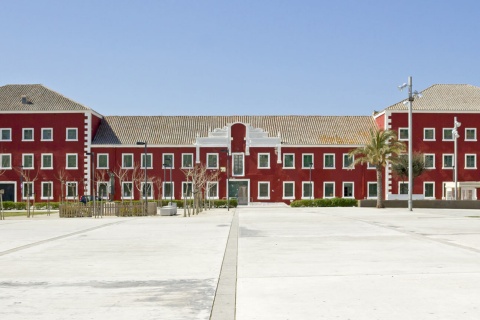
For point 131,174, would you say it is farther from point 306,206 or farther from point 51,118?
point 306,206

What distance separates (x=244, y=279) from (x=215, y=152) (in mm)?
60304

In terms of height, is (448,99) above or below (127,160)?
above

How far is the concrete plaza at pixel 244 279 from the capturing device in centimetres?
757

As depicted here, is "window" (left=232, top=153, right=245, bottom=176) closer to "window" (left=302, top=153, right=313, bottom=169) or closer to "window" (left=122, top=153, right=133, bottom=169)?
"window" (left=302, top=153, right=313, bottom=169)

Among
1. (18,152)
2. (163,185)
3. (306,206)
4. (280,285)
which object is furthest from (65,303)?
(18,152)

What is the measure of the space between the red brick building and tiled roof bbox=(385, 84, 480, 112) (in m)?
0.11

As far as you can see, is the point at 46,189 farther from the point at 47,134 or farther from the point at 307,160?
the point at 307,160

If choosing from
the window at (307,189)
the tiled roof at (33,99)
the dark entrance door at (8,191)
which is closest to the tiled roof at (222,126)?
the window at (307,189)

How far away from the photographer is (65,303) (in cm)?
813

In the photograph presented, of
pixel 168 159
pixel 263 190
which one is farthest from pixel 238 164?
pixel 168 159

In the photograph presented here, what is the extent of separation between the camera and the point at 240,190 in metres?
70.0

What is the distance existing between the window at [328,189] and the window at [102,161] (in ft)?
75.9

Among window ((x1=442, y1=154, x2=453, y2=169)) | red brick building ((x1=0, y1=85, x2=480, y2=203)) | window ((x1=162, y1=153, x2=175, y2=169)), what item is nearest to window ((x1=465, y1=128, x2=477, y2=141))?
red brick building ((x1=0, y1=85, x2=480, y2=203))

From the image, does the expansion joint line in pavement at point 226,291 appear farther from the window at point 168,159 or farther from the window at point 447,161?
the window at point 447,161
